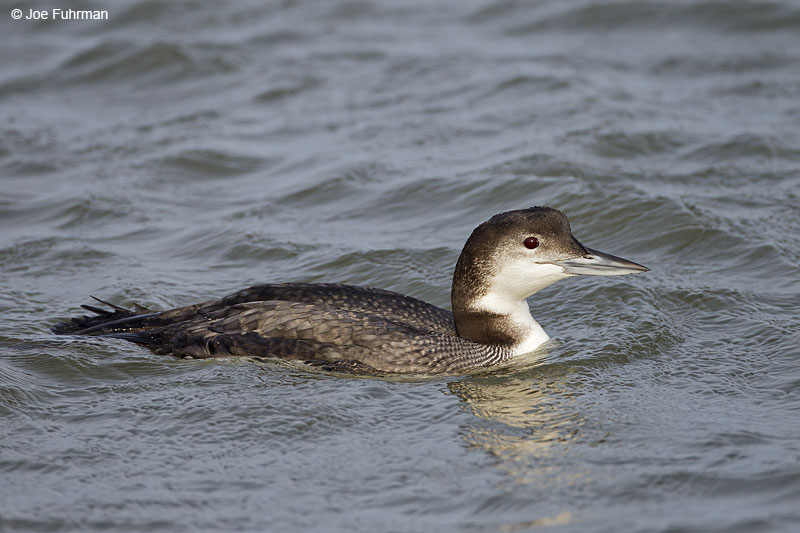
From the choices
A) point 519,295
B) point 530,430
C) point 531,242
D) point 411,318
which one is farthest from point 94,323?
point 530,430

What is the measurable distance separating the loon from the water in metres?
0.14

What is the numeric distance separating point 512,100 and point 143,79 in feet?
15.3

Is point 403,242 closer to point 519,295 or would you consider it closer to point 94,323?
point 519,295

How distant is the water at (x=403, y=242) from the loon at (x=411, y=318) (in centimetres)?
14

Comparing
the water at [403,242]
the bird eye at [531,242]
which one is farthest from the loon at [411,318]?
the water at [403,242]

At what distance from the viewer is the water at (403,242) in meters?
5.37

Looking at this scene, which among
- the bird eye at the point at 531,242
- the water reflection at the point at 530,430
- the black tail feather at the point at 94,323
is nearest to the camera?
the water reflection at the point at 530,430

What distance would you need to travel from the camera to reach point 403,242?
9.18 meters

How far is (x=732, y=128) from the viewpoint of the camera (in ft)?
36.4

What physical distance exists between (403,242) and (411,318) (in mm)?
2294

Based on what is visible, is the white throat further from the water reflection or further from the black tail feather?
the black tail feather

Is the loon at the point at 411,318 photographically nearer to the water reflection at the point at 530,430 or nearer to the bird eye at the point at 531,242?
the bird eye at the point at 531,242

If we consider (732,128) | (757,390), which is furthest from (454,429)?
(732,128)

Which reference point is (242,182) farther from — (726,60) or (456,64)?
(726,60)
